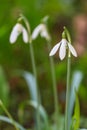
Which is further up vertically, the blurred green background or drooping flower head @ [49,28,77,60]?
drooping flower head @ [49,28,77,60]

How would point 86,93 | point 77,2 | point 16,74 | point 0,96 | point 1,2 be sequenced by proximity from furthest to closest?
point 77,2
point 1,2
point 16,74
point 86,93
point 0,96

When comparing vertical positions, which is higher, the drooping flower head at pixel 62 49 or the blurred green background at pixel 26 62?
the drooping flower head at pixel 62 49

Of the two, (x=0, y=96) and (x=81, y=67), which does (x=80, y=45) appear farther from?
(x=0, y=96)

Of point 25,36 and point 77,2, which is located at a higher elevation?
point 25,36

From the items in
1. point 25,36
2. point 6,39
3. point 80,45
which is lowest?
point 80,45

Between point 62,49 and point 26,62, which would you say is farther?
point 26,62

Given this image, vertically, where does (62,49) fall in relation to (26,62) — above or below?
above

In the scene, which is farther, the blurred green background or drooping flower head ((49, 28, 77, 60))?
the blurred green background

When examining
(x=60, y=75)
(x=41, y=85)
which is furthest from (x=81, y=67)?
(x=41, y=85)

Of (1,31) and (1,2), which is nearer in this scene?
(1,31)

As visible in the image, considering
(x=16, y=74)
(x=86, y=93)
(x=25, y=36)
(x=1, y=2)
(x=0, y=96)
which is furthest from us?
(x=1, y=2)

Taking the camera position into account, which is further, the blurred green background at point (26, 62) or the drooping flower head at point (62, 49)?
the blurred green background at point (26, 62)
